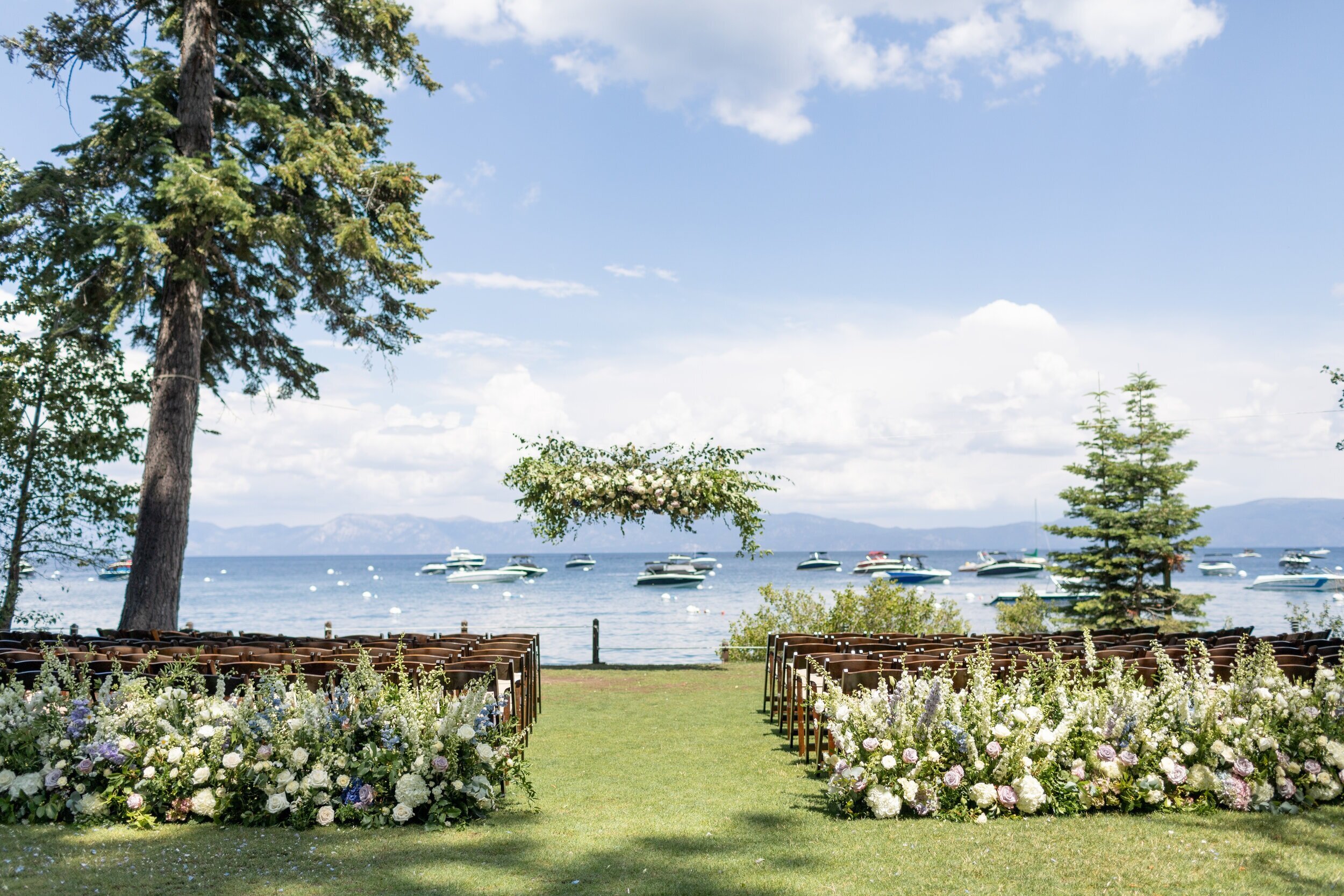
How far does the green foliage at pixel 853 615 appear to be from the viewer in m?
18.2

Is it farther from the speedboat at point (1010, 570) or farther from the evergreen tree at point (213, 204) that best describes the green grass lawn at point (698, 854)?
the speedboat at point (1010, 570)

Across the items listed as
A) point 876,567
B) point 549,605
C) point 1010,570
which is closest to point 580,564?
point 876,567

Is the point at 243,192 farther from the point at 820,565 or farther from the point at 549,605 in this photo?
the point at 820,565

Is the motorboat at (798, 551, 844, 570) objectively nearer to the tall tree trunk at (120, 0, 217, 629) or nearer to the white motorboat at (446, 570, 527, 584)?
the white motorboat at (446, 570, 527, 584)

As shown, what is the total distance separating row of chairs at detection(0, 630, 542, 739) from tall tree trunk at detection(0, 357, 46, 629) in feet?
27.4

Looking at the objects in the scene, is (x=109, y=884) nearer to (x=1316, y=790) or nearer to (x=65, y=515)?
(x=1316, y=790)

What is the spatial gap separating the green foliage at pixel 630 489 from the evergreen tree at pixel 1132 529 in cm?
1021

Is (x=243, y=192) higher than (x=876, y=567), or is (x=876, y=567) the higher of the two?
(x=243, y=192)

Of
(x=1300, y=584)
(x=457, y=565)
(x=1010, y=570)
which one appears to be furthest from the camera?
(x=457, y=565)

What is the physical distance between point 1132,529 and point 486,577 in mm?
77943

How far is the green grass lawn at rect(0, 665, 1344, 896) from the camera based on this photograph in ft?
14.7

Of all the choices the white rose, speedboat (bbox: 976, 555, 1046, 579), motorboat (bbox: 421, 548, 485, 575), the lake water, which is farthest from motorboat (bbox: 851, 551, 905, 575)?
the white rose

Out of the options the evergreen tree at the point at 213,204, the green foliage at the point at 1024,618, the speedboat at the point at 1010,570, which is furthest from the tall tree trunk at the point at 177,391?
the speedboat at the point at 1010,570

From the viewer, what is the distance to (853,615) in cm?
1825
